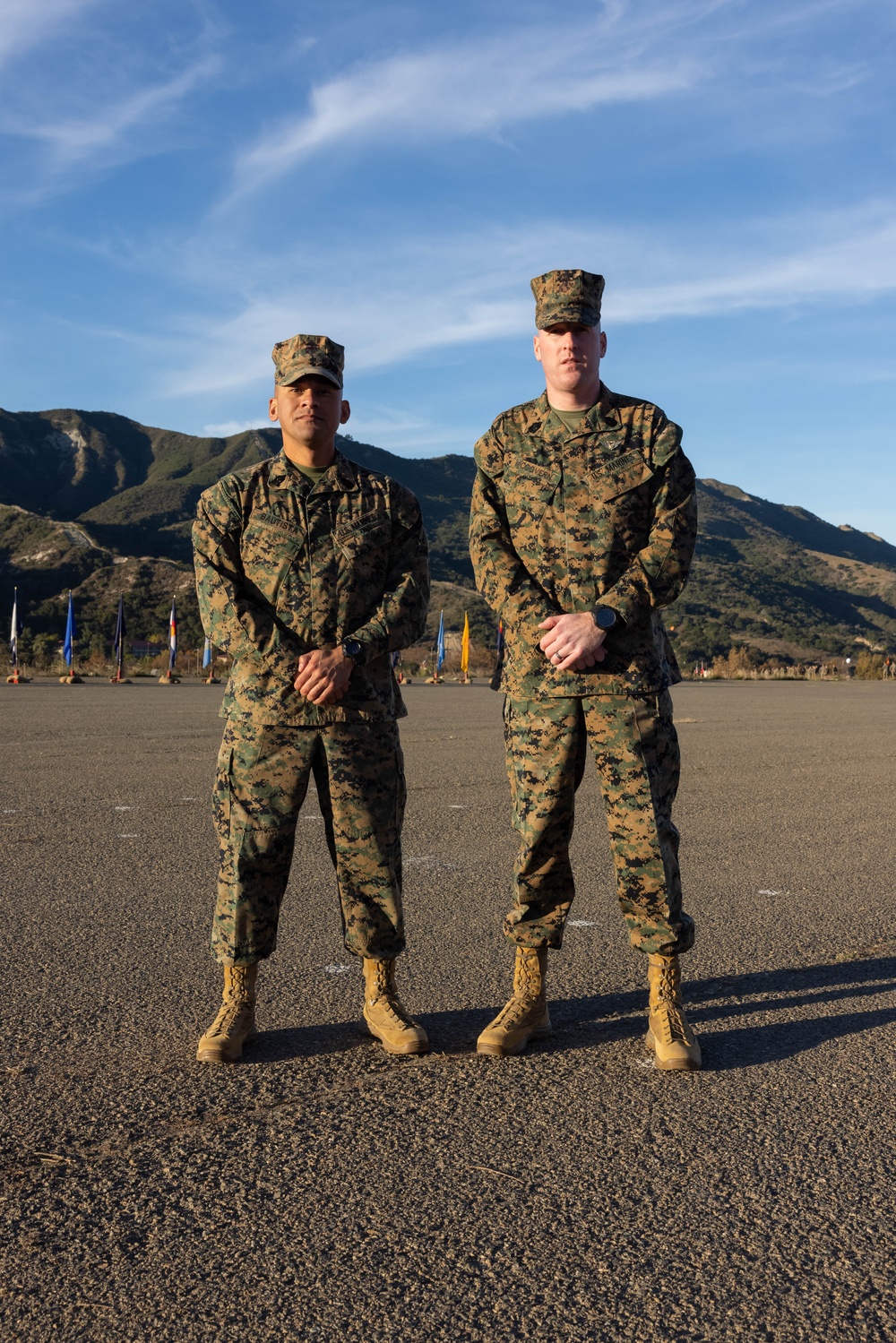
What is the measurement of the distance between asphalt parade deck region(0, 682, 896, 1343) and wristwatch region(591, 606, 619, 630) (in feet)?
4.13

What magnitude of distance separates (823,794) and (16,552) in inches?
2741

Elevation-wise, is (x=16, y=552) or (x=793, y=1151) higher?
(x=16, y=552)

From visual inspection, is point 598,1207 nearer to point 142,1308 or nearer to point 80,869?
point 142,1308

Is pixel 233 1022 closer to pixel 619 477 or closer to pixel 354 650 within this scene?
pixel 354 650

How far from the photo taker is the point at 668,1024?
11.1 feet

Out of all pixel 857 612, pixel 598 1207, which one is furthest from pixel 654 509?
pixel 857 612

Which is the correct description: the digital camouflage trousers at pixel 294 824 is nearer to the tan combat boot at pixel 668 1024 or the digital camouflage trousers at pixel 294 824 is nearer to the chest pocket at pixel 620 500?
the tan combat boot at pixel 668 1024

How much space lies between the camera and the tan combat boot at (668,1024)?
3.30 meters

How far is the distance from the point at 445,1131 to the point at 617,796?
3.65 feet

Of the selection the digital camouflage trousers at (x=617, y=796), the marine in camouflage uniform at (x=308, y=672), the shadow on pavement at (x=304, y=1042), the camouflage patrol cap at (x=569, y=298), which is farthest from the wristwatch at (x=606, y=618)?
the shadow on pavement at (x=304, y=1042)

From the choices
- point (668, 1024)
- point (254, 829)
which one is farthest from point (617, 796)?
point (254, 829)

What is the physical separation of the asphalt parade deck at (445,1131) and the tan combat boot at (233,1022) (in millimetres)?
100

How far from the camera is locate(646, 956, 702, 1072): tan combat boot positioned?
3303 millimetres

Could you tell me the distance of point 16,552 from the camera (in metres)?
71.9
